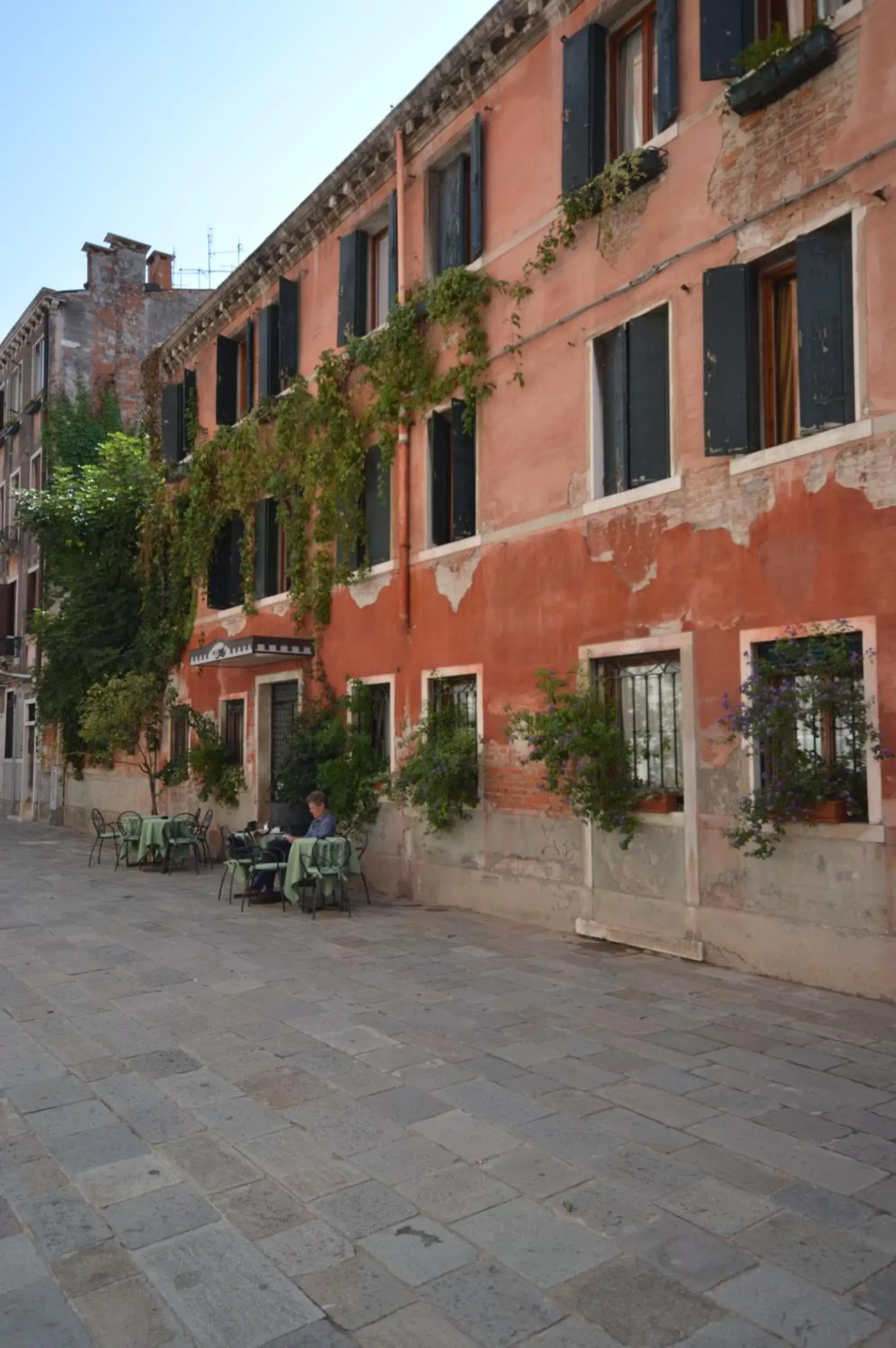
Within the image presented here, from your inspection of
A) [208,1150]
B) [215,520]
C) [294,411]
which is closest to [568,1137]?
[208,1150]

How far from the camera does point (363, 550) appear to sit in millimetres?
12570

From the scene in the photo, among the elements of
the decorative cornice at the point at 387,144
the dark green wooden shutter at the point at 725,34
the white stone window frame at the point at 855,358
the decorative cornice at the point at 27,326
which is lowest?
the white stone window frame at the point at 855,358

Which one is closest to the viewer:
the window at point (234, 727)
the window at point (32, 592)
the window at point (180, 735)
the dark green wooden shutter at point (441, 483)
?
the dark green wooden shutter at point (441, 483)

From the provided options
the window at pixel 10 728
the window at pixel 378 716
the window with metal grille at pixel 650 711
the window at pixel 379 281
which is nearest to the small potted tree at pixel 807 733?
the window with metal grille at pixel 650 711

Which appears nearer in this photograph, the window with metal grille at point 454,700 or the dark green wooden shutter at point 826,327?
the dark green wooden shutter at point 826,327

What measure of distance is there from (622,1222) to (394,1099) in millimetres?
1538

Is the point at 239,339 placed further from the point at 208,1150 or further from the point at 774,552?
the point at 208,1150

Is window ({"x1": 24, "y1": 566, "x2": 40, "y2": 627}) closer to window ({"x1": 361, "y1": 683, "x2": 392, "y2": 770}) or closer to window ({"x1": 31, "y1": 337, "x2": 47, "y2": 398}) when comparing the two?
window ({"x1": 31, "y1": 337, "x2": 47, "y2": 398})

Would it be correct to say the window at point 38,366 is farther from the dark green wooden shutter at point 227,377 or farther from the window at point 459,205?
the window at point 459,205

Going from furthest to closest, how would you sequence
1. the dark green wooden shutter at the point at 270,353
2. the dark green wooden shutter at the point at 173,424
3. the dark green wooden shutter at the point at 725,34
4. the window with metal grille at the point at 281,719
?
the dark green wooden shutter at the point at 173,424, the dark green wooden shutter at the point at 270,353, the window with metal grille at the point at 281,719, the dark green wooden shutter at the point at 725,34

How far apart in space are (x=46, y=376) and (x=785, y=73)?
71.1ft

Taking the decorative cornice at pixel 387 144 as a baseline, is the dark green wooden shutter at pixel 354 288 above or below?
below

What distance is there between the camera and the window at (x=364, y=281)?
41.8 ft

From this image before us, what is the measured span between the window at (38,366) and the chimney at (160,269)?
345cm
